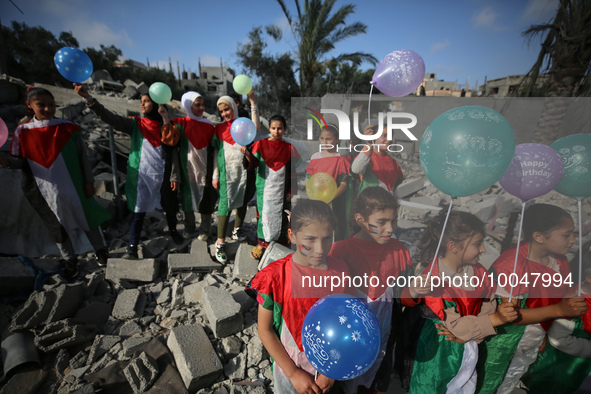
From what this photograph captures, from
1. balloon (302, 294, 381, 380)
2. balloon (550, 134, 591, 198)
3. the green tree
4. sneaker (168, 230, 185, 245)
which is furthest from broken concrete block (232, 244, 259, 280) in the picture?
the green tree

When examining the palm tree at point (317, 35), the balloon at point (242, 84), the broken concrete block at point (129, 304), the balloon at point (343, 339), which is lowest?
the broken concrete block at point (129, 304)

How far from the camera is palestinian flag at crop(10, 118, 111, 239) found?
269 cm

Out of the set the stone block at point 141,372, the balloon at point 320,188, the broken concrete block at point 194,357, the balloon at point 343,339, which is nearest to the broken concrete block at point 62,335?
the stone block at point 141,372

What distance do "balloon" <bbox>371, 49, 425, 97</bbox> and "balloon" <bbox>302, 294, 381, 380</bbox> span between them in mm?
1780

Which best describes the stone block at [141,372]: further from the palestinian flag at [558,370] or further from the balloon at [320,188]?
the palestinian flag at [558,370]

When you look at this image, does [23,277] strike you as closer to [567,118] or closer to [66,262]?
[66,262]

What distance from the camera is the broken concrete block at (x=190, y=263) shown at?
3139mm

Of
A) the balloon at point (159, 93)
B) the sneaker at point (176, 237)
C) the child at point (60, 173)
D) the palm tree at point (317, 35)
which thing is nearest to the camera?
the child at point (60, 173)

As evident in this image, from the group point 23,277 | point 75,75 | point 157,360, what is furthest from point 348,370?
point 75,75

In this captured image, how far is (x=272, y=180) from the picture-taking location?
318cm

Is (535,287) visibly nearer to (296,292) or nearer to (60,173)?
(296,292)

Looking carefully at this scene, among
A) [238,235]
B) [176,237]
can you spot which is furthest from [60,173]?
[238,235]

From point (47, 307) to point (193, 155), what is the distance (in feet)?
7.13

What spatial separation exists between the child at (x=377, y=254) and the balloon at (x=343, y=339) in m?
0.41
